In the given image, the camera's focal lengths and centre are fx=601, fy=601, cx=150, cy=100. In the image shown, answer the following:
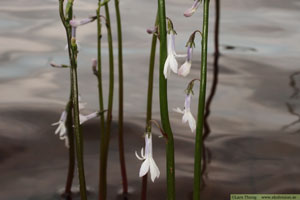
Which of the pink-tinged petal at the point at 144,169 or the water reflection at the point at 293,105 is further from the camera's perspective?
the water reflection at the point at 293,105

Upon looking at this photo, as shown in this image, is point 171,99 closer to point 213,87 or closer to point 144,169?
point 213,87

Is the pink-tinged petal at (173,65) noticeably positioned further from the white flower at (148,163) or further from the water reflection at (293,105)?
the water reflection at (293,105)

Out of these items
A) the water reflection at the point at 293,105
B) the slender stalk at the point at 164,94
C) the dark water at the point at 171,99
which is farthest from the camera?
the water reflection at the point at 293,105

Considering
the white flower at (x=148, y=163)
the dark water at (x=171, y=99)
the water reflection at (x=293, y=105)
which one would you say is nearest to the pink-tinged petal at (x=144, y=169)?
the white flower at (x=148, y=163)

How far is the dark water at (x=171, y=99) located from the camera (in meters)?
0.93

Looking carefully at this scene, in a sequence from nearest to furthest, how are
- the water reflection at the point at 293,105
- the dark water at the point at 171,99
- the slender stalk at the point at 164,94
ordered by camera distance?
1. the slender stalk at the point at 164,94
2. the dark water at the point at 171,99
3. the water reflection at the point at 293,105

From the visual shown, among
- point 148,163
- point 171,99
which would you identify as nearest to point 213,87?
point 171,99

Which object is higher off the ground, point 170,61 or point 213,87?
point 170,61

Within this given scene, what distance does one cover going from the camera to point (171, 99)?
3.95 ft

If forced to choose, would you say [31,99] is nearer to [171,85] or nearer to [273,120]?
[171,85]

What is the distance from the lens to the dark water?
928 millimetres

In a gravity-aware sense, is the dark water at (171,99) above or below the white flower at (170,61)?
below

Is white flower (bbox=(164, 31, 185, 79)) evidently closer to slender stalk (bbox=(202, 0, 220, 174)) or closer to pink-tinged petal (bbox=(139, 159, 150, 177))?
→ pink-tinged petal (bbox=(139, 159, 150, 177))

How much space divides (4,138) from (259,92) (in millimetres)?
530
